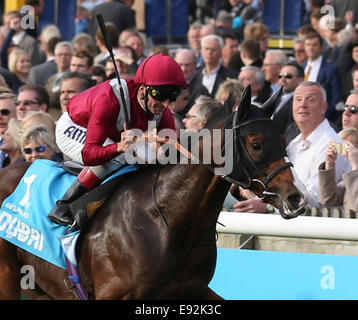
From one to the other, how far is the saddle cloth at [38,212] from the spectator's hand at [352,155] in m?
2.08

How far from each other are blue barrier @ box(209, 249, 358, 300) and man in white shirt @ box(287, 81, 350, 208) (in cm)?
96

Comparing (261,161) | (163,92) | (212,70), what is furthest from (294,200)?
(212,70)

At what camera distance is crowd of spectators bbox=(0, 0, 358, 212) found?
7285 millimetres

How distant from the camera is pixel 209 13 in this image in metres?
16.2

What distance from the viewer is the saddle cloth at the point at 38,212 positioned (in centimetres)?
555

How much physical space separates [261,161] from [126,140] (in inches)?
29.6

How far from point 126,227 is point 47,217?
676 mm

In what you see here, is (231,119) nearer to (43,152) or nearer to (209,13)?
(43,152)

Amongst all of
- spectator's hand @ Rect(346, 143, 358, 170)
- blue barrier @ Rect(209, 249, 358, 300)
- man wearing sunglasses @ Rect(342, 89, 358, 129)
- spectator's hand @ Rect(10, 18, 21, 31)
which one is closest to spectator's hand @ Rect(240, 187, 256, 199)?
spectator's hand @ Rect(346, 143, 358, 170)

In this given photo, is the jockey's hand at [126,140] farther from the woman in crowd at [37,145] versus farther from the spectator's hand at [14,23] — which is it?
the spectator's hand at [14,23]

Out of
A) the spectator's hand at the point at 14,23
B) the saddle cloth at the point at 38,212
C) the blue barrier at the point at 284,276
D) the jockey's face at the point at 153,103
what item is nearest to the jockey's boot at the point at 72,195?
the saddle cloth at the point at 38,212

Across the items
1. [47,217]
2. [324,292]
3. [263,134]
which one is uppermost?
[263,134]

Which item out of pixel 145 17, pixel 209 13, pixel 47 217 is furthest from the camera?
pixel 209 13
